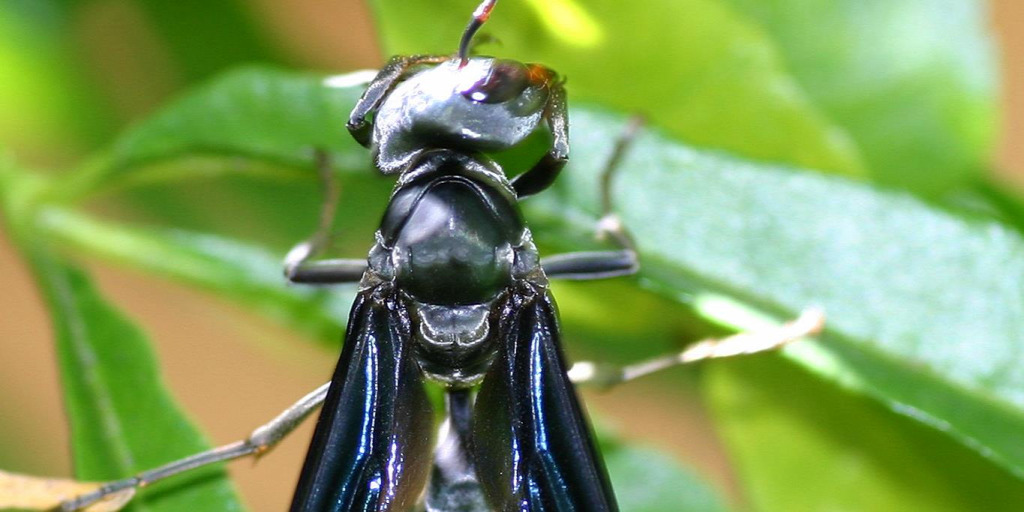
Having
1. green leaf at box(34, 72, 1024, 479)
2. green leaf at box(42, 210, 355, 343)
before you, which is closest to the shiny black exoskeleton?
green leaf at box(34, 72, 1024, 479)

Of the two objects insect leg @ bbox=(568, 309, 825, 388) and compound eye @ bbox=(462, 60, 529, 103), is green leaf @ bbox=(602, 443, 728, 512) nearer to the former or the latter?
insect leg @ bbox=(568, 309, 825, 388)

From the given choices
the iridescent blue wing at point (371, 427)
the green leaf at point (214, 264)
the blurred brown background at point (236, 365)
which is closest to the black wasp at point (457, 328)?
the iridescent blue wing at point (371, 427)

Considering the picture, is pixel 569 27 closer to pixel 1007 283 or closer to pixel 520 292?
pixel 520 292

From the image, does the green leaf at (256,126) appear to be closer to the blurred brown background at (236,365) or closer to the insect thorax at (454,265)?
the insect thorax at (454,265)

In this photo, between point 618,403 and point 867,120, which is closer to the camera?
point 867,120

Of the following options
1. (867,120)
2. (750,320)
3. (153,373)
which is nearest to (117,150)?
(153,373)

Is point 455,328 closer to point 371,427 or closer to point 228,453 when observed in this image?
point 371,427

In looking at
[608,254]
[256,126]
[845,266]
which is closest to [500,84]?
[608,254]
